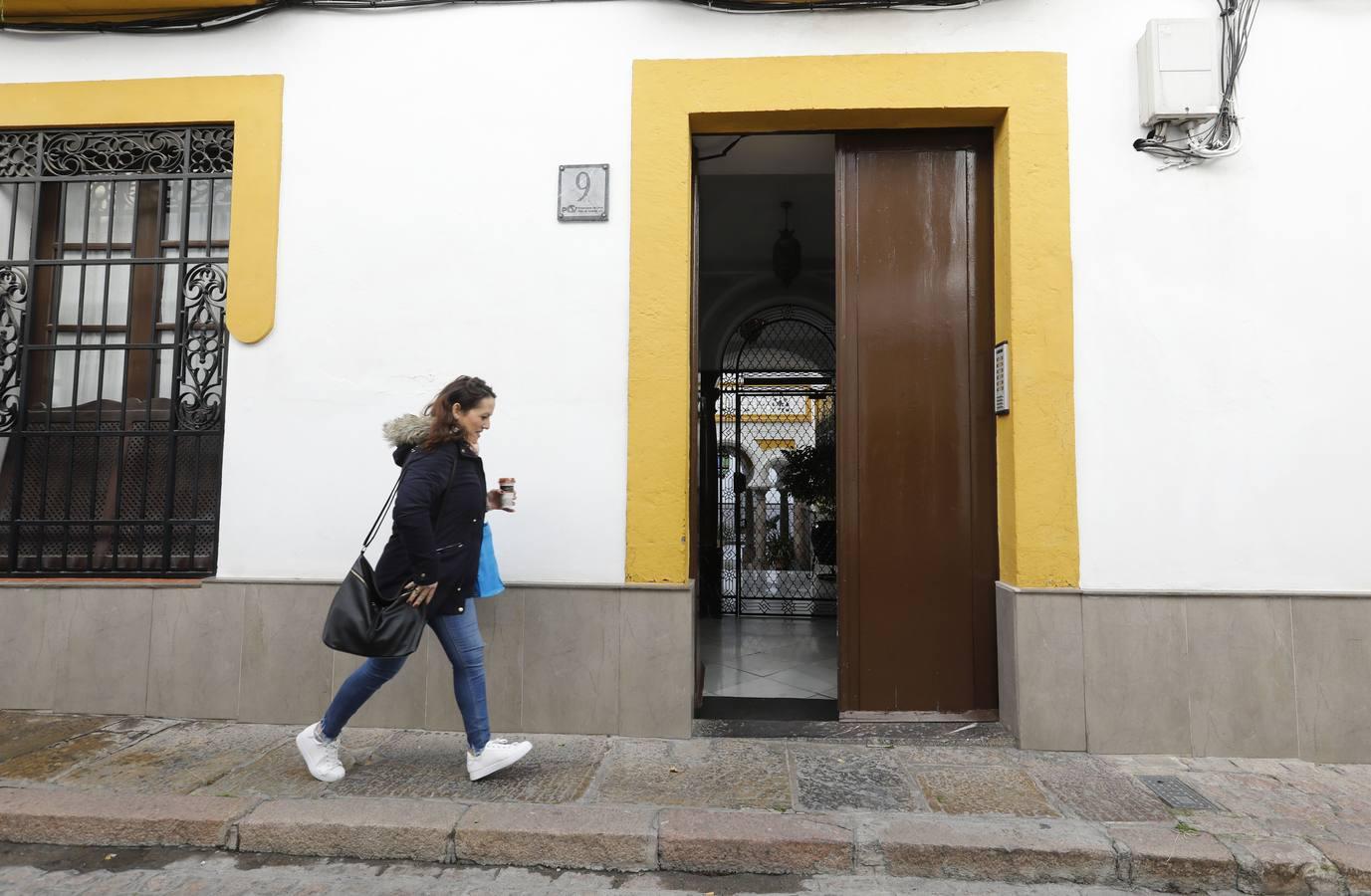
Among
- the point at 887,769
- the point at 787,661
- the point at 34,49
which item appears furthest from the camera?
the point at 787,661

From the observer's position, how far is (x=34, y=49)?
4.93 metres

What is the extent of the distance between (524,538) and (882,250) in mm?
2648

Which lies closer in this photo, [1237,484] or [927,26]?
[1237,484]

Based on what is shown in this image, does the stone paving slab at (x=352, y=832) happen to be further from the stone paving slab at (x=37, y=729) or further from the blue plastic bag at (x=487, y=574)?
the stone paving slab at (x=37, y=729)

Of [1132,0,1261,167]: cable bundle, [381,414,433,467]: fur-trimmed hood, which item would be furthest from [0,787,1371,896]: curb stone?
[1132,0,1261,167]: cable bundle

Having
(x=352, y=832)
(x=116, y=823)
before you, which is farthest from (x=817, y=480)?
(x=116, y=823)

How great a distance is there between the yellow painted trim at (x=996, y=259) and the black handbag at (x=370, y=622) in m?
1.26

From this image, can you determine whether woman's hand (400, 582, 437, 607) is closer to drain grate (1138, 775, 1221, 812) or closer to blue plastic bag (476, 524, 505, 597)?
blue plastic bag (476, 524, 505, 597)

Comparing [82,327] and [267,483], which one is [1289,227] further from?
[82,327]

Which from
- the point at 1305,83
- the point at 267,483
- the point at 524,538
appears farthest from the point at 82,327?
the point at 1305,83

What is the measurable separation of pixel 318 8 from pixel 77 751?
4.30 meters

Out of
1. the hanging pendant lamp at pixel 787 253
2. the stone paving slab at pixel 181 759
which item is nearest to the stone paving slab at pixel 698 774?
the stone paving slab at pixel 181 759

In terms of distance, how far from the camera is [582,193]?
4.55 metres

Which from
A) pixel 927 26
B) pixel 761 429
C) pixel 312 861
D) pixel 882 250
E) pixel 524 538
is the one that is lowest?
pixel 312 861
